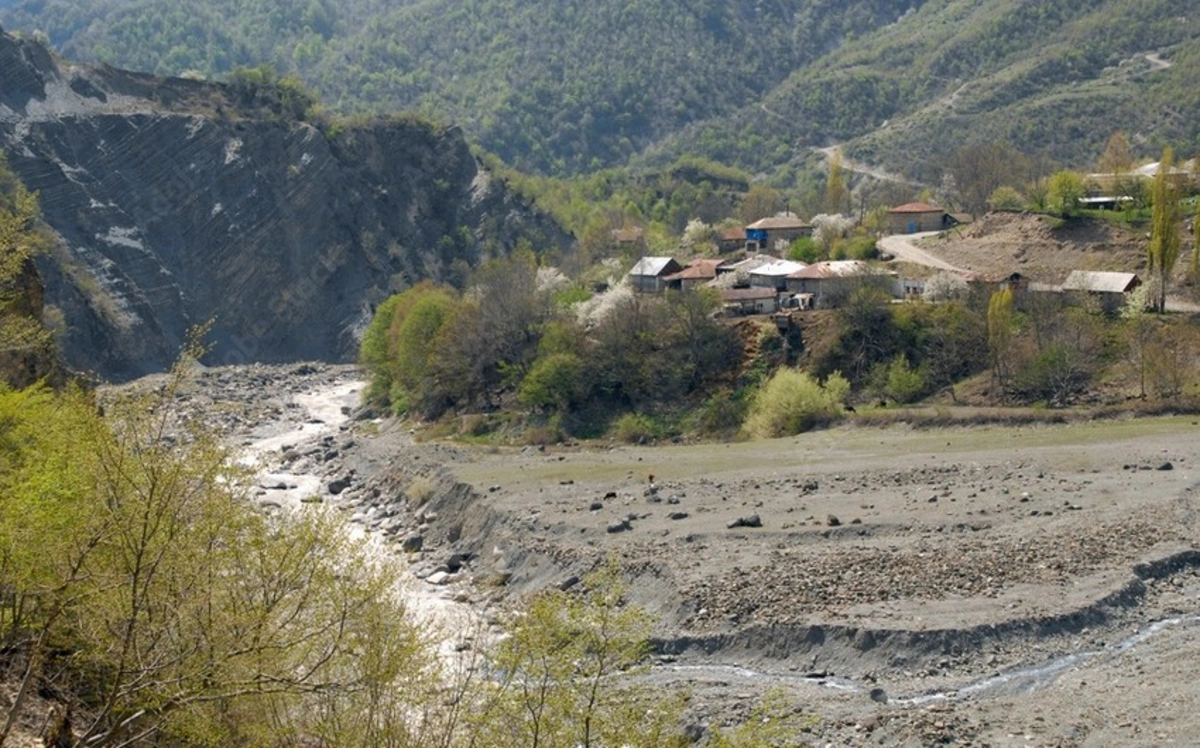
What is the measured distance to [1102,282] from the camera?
6612 cm

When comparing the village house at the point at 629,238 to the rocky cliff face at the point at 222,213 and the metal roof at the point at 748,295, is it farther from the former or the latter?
the metal roof at the point at 748,295

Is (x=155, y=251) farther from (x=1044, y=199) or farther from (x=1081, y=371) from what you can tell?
(x=1081, y=371)

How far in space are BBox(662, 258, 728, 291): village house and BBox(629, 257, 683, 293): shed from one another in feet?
1.78

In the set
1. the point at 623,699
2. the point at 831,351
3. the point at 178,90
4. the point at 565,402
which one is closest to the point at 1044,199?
the point at 831,351

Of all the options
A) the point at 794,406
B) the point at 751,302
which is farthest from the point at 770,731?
the point at 751,302

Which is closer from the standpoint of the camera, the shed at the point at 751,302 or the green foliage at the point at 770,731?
the green foliage at the point at 770,731

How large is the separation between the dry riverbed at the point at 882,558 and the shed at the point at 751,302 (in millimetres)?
16750

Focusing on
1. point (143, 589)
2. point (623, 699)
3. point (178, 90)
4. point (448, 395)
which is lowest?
point (448, 395)

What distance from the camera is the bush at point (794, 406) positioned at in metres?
58.3

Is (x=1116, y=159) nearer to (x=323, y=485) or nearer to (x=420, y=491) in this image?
(x=323, y=485)

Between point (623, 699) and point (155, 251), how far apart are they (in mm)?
115082

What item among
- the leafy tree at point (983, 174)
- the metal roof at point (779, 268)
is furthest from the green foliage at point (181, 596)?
the leafy tree at point (983, 174)

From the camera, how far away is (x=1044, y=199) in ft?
272

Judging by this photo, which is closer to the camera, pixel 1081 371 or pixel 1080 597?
pixel 1080 597
